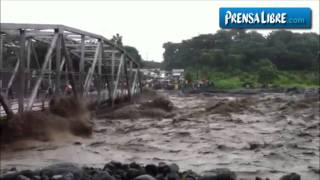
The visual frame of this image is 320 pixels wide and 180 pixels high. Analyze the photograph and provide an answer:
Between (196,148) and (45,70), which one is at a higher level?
(45,70)

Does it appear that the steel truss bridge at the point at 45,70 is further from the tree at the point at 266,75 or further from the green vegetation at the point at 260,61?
the green vegetation at the point at 260,61

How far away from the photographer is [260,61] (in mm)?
71438

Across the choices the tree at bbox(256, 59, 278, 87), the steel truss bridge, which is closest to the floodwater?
the steel truss bridge

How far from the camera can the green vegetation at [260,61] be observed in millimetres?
67438

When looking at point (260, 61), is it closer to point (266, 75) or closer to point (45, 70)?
point (266, 75)

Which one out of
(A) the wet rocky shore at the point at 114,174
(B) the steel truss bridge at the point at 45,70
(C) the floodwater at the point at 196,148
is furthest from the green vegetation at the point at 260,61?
(A) the wet rocky shore at the point at 114,174

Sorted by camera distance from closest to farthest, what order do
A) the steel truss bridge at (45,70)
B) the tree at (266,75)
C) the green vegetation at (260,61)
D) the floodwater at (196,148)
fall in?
1. the floodwater at (196,148)
2. the steel truss bridge at (45,70)
3. the tree at (266,75)
4. the green vegetation at (260,61)

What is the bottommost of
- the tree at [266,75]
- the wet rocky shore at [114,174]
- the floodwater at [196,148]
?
the floodwater at [196,148]

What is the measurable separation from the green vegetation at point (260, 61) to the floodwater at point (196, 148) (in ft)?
147

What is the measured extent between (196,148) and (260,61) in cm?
5932

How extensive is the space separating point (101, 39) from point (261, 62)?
50.9 metres

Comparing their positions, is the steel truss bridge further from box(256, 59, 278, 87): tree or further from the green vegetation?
the green vegetation

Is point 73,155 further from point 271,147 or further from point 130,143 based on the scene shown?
point 271,147

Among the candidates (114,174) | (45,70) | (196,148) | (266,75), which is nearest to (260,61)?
(266,75)
